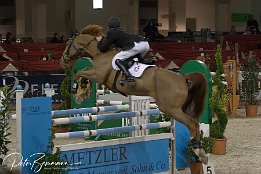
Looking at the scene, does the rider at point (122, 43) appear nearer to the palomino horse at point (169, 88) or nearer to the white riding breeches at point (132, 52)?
the white riding breeches at point (132, 52)

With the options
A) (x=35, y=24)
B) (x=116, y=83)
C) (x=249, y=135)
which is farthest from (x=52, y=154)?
(x=35, y=24)

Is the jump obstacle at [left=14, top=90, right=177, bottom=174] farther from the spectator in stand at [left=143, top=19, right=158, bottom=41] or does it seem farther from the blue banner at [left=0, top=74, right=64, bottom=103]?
the spectator in stand at [left=143, top=19, right=158, bottom=41]

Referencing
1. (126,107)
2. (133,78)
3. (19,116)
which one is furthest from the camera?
(126,107)

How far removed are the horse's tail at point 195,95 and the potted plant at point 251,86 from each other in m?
6.58

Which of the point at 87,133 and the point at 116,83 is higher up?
the point at 116,83

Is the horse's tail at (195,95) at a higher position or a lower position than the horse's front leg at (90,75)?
lower

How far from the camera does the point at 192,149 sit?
22.4 ft

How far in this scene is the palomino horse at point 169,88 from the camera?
22.0ft

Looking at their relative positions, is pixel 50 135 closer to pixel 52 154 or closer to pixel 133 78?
pixel 52 154

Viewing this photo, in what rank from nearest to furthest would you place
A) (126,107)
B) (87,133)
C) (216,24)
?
1. (87,133)
2. (126,107)
3. (216,24)

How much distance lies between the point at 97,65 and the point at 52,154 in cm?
176

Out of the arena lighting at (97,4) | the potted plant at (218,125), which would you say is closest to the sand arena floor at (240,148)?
the potted plant at (218,125)

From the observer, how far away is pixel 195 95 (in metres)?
6.86

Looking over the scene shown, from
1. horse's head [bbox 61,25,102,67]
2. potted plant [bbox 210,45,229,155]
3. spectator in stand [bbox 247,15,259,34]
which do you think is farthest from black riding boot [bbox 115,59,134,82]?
spectator in stand [bbox 247,15,259,34]
